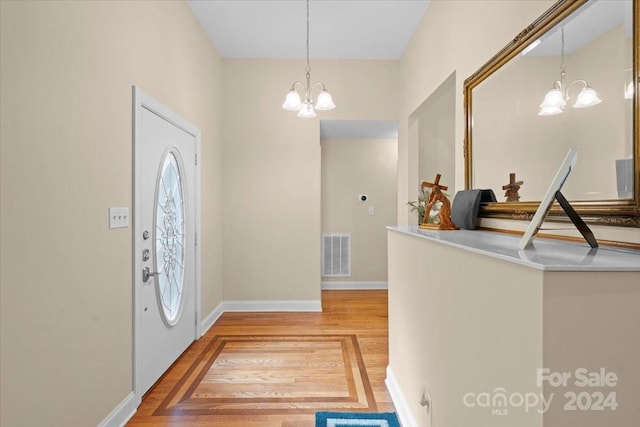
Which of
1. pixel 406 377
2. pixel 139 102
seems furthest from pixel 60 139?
pixel 406 377

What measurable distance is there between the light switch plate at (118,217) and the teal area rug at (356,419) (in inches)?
59.6

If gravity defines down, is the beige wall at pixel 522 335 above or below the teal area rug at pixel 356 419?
→ above

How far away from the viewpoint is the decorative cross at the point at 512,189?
1591 millimetres

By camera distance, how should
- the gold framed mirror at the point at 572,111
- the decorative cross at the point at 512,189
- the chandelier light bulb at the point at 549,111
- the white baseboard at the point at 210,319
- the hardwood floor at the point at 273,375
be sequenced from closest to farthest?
the gold framed mirror at the point at 572,111 < the chandelier light bulb at the point at 549,111 < the decorative cross at the point at 512,189 < the hardwood floor at the point at 273,375 < the white baseboard at the point at 210,319

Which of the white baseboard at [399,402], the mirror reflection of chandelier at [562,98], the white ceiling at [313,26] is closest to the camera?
the mirror reflection of chandelier at [562,98]

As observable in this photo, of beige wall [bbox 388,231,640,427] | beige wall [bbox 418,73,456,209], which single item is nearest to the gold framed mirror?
beige wall [bbox 388,231,640,427]

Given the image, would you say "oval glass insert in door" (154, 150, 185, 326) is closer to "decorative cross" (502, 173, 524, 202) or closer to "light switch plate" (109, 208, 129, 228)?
"light switch plate" (109, 208, 129, 228)

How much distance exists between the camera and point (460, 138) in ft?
7.55

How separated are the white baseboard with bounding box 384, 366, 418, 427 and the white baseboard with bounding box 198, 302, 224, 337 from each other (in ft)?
5.87

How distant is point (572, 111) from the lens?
4.07 ft

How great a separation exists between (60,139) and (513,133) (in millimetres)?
1984

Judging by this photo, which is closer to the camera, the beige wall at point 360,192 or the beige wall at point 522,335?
the beige wall at point 522,335

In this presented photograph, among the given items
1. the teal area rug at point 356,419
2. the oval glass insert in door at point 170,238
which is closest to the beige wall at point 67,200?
the oval glass insert in door at point 170,238

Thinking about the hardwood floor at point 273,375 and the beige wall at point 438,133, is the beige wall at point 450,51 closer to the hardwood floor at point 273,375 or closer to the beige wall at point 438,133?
the beige wall at point 438,133
